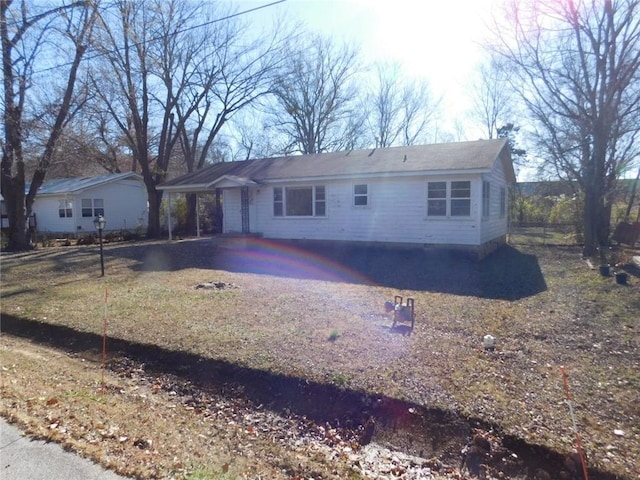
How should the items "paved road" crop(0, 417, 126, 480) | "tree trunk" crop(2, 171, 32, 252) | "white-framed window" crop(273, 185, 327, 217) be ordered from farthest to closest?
"tree trunk" crop(2, 171, 32, 252), "white-framed window" crop(273, 185, 327, 217), "paved road" crop(0, 417, 126, 480)

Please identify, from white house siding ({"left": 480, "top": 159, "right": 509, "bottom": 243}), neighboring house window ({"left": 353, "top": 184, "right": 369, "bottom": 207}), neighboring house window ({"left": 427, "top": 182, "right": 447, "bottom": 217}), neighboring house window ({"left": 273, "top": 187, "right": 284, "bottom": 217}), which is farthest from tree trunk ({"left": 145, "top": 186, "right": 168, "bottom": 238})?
white house siding ({"left": 480, "top": 159, "right": 509, "bottom": 243})

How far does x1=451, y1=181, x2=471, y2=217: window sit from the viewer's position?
524 inches

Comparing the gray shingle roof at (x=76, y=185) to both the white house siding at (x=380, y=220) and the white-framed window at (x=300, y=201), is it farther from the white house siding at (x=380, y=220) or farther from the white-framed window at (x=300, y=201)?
the white-framed window at (x=300, y=201)

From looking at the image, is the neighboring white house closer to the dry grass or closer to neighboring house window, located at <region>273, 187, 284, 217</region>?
neighboring house window, located at <region>273, 187, 284, 217</region>

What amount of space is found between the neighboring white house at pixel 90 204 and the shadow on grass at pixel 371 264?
1175 centimetres

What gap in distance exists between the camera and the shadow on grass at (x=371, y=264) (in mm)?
9953

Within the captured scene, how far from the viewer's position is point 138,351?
5.88m

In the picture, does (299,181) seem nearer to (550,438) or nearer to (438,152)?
(438,152)

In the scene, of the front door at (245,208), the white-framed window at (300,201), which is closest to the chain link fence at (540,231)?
the white-framed window at (300,201)

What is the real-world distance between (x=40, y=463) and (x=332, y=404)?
2507 mm

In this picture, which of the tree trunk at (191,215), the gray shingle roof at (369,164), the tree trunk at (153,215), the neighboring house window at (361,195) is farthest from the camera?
the tree trunk at (191,215)

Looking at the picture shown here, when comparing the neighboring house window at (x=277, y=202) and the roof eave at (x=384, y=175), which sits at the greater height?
the roof eave at (x=384, y=175)

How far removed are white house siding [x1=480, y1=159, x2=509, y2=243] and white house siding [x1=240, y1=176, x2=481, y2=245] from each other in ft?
3.19

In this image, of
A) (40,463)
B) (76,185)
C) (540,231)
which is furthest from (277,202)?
(540,231)
